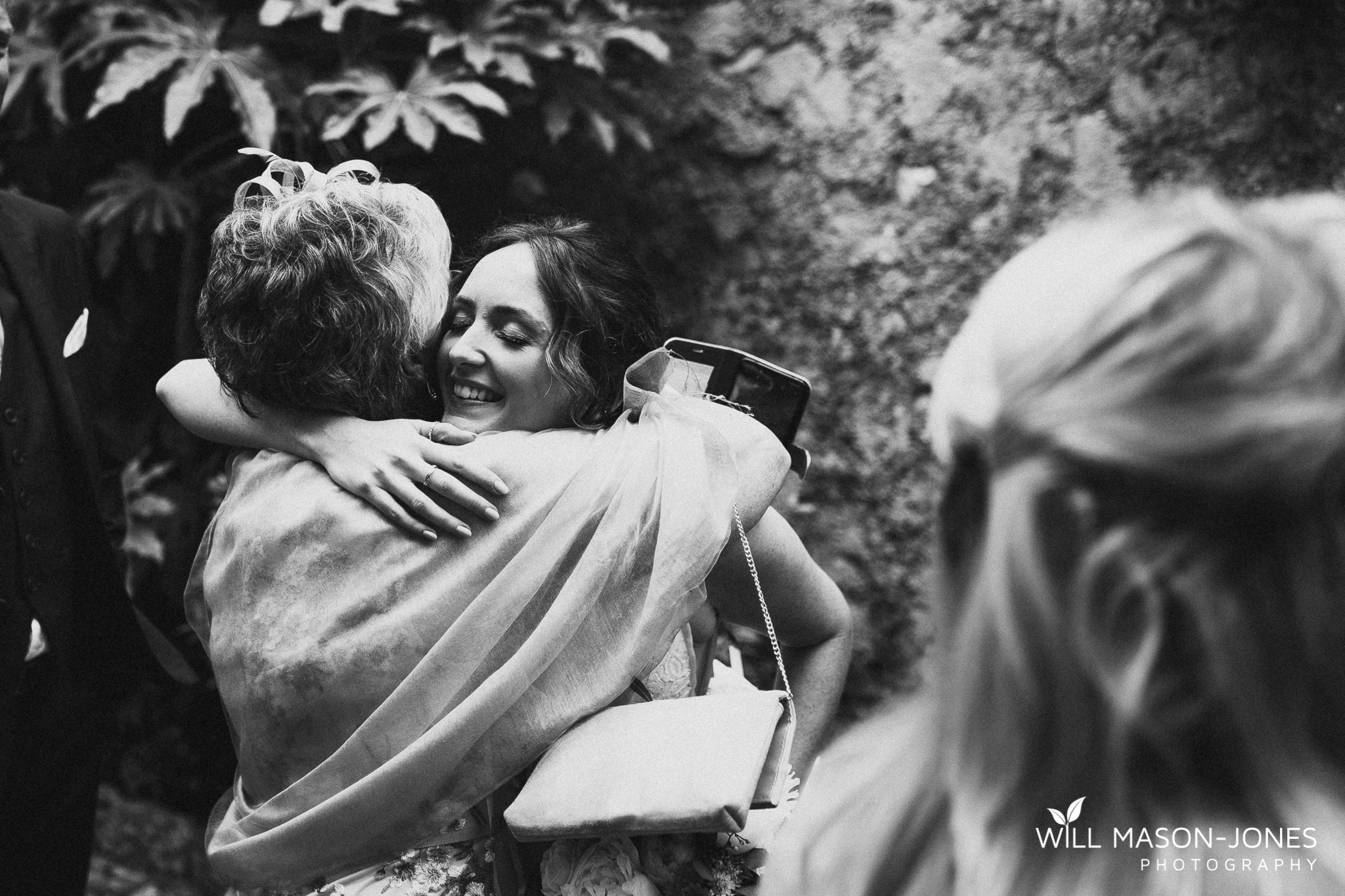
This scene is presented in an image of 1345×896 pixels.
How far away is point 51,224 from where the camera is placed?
2.56m

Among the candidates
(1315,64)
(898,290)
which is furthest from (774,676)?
(1315,64)

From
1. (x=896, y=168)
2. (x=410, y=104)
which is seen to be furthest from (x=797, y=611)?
(x=410, y=104)

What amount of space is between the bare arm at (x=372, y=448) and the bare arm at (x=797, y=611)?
448 millimetres

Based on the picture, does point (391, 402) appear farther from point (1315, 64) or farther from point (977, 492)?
point (1315, 64)

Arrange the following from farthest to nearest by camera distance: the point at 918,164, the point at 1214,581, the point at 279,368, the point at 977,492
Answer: the point at 918,164
the point at 279,368
the point at 977,492
the point at 1214,581

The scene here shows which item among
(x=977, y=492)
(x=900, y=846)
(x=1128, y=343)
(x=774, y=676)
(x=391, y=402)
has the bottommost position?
(x=774, y=676)

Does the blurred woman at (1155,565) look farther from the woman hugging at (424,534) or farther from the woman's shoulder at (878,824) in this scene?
the woman hugging at (424,534)

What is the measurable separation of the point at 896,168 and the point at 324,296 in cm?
179

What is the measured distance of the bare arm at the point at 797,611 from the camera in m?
1.92

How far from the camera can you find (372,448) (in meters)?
1.78

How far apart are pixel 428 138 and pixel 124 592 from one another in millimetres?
1236

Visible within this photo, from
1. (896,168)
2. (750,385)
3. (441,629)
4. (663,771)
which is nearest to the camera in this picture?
(663,771)

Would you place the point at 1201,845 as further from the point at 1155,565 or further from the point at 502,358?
the point at 502,358

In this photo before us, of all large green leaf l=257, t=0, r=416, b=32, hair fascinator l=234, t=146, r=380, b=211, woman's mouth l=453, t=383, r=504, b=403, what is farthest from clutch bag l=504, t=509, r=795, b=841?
large green leaf l=257, t=0, r=416, b=32
